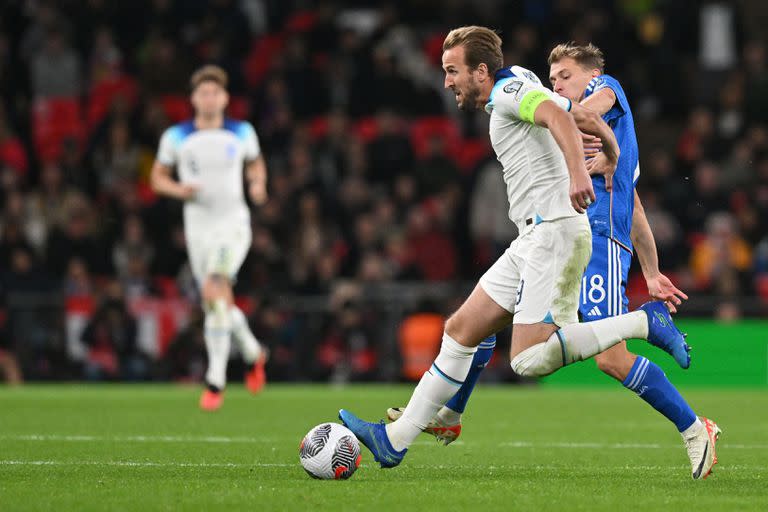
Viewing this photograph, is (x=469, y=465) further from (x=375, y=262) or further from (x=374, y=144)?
(x=374, y=144)

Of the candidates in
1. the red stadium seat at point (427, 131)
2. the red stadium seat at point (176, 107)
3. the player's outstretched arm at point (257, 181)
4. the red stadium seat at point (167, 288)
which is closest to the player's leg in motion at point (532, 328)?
the player's outstretched arm at point (257, 181)

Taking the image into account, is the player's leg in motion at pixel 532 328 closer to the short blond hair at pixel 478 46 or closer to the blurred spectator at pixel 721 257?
the short blond hair at pixel 478 46

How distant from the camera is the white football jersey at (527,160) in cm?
672

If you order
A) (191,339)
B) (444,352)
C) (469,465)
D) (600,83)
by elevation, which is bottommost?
(191,339)

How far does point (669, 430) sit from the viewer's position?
33.4 feet

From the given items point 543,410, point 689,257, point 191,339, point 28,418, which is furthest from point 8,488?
point 689,257

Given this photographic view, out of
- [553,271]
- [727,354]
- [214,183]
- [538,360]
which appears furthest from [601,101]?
[727,354]

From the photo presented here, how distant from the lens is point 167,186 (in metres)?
12.2

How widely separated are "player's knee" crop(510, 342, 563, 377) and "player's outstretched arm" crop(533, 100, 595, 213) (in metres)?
0.69

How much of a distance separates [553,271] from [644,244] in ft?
2.73

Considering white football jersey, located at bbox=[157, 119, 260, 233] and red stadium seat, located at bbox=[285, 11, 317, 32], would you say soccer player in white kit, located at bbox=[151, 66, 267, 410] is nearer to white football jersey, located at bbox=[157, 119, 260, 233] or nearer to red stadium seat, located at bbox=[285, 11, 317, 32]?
white football jersey, located at bbox=[157, 119, 260, 233]

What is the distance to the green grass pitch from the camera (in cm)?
590

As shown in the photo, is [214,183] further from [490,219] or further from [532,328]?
[532,328]

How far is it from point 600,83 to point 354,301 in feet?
32.3
